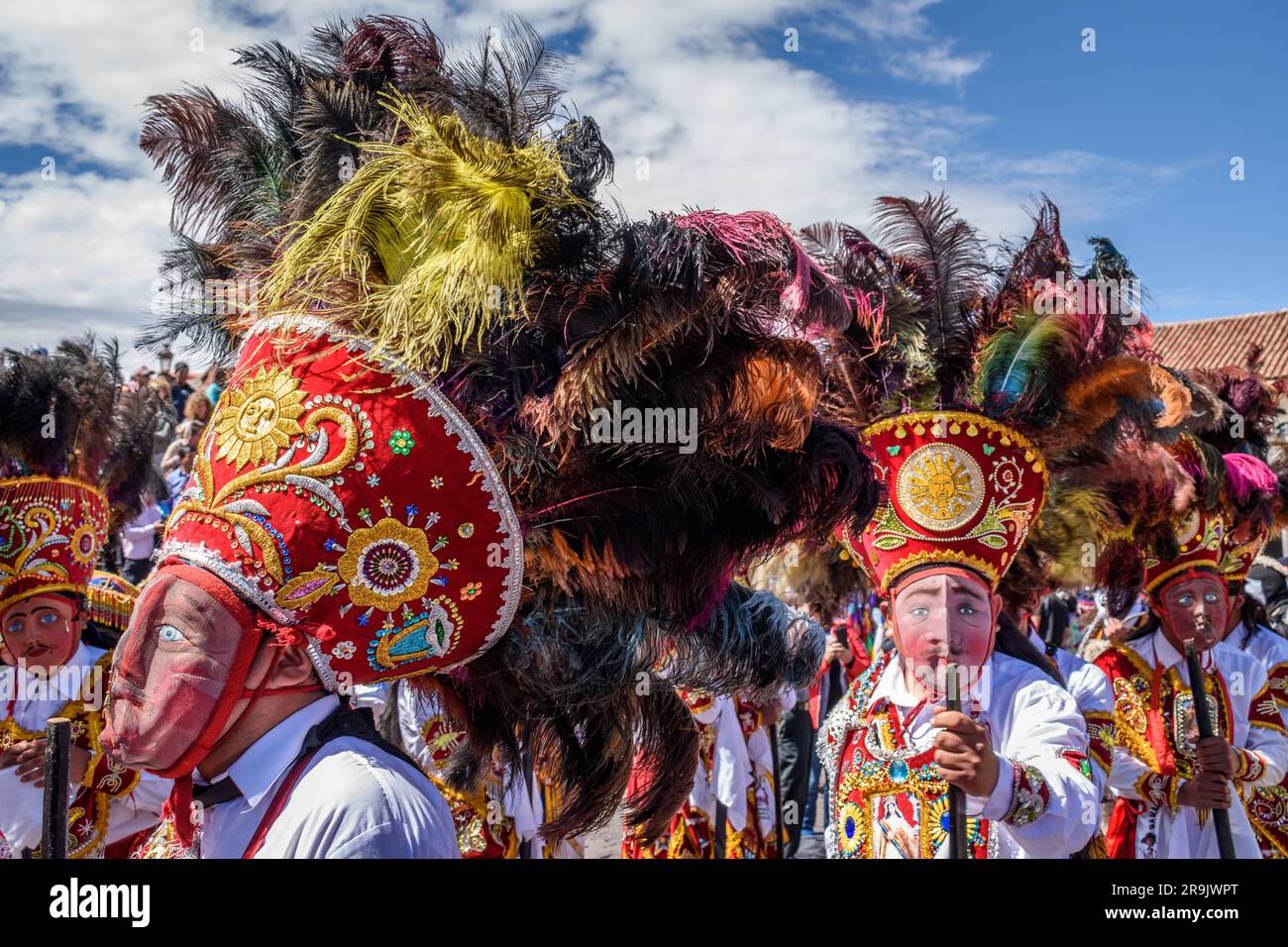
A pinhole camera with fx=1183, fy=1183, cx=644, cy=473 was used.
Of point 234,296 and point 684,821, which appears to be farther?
point 684,821

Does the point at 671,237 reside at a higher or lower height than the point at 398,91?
lower

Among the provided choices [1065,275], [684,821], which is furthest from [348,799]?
[684,821]

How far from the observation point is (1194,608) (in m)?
5.24

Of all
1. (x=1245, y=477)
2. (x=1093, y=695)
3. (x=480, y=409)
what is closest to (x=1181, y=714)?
(x=1093, y=695)

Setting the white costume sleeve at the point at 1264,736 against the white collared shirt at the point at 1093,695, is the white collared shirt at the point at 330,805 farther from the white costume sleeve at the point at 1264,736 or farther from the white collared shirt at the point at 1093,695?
the white costume sleeve at the point at 1264,736

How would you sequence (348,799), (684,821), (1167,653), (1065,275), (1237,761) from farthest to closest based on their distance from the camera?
1. (684,821)
2. (1167,653)
3. (1237,761)
4. (1065,275)
5. (348,799)

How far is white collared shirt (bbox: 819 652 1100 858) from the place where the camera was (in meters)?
3.26

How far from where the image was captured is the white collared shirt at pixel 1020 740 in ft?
10.7

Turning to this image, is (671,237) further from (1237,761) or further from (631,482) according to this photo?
(1237,761)

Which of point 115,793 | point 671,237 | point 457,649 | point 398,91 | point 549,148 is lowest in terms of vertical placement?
point 115,793

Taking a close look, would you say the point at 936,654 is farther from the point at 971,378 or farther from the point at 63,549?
the point at 63,549

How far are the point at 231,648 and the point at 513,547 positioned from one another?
52 centimetres

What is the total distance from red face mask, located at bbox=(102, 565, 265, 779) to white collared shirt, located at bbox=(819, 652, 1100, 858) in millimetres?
2047
